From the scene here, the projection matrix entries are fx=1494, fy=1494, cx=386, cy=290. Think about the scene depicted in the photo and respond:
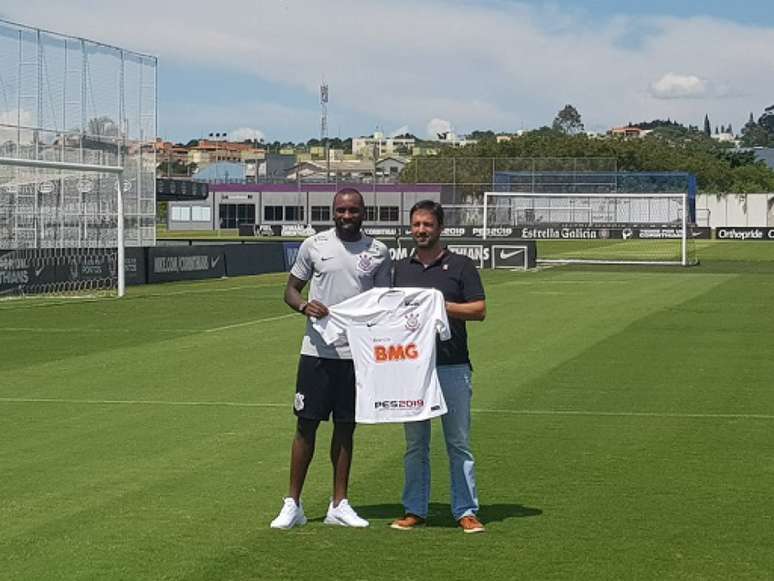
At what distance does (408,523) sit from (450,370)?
93 centimetres

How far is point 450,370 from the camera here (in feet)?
28.6

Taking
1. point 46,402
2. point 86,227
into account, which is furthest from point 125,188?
point 46,402

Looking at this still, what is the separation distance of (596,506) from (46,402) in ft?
23.4

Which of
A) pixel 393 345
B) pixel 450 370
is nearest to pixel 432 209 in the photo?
pixel 393 345

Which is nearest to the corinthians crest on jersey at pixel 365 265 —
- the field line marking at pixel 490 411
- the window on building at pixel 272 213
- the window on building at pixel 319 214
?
the field line marking at pixel 490 411

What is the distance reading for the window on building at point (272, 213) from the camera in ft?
387

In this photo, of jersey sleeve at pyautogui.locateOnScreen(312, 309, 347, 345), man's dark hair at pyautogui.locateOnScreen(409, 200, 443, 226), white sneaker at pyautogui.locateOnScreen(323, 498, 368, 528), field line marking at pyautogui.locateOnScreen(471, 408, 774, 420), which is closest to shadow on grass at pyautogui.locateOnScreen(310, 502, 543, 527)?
white sneaker at pyautogui.locateOnScreen(323, 498, 368, 528)

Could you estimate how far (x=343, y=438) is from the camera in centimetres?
895

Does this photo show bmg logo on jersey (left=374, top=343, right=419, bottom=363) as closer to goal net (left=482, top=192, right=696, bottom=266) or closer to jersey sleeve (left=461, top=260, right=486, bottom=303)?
jersey sleeve (left=461, top=260, right=486, bottom=303)

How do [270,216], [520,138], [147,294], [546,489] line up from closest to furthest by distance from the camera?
[546,489], [147,294], [270,216], [520,138]

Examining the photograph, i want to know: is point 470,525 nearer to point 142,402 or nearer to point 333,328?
point 333,328

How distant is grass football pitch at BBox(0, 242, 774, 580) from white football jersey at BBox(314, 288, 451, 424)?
75 cm

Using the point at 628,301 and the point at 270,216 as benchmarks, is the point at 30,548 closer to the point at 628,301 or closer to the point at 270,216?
the point at 628,301

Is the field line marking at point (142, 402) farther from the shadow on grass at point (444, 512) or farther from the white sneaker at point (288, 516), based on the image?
the white sneaker at point (288, 516)
